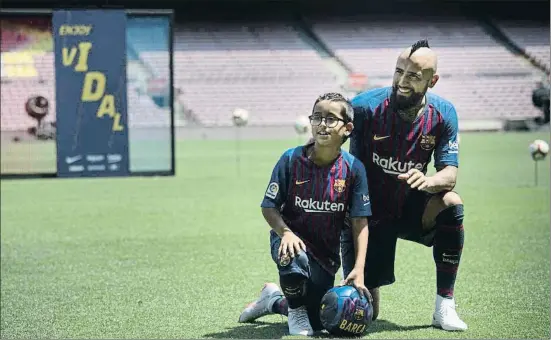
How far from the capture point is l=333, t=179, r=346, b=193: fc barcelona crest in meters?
5.00

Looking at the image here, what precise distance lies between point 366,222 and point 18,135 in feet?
33.6

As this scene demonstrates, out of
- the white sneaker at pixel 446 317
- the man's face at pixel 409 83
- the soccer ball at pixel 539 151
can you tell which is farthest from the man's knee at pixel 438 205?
the soccer ball at pixel 539 151

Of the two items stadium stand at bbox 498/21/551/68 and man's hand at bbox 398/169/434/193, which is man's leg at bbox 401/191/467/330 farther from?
stadium stand at bbox 498/21/551/68

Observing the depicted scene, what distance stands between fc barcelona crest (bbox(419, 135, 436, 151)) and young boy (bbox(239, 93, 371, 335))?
41 centimetres

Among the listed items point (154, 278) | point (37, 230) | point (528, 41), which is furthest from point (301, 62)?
point (154, 278)

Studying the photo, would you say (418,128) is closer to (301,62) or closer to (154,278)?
(154,278)

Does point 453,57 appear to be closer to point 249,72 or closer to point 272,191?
point 249,72

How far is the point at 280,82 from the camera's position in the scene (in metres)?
36.4

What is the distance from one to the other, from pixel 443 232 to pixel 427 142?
0.49m

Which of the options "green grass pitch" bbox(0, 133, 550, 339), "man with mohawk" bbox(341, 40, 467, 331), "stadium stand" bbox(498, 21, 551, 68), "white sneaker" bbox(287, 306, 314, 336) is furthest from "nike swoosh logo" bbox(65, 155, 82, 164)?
"stadium stand" bbox(498, 21, 551, 68)

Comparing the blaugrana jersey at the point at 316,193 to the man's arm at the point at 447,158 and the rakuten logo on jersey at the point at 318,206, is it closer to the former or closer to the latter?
the rakuten logo on jersey at the point at 318,206

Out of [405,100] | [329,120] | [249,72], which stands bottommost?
[329,120]

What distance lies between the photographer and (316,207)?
504cm

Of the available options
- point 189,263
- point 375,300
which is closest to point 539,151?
point 189,263
